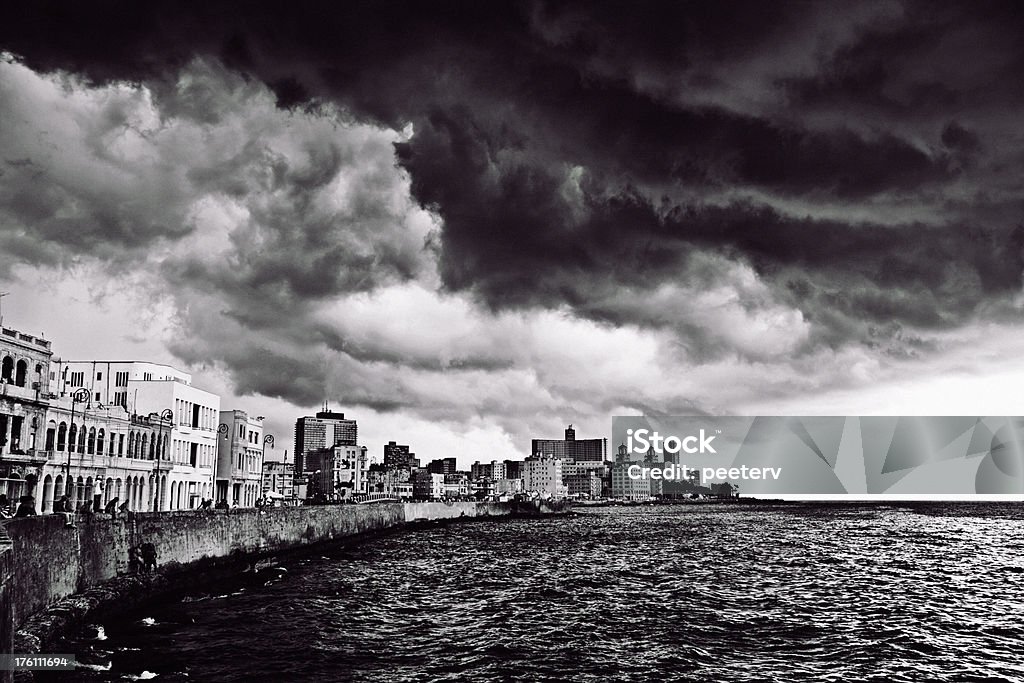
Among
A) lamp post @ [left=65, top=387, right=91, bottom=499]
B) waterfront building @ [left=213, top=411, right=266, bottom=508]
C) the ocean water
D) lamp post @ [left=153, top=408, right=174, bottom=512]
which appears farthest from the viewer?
waterfront building @ [left=213, top=411, right=266, bottom=508]

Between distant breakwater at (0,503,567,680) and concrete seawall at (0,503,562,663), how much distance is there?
0.03 m

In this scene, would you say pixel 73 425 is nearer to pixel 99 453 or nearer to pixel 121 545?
pixel 99 453

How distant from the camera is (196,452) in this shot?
80500mm

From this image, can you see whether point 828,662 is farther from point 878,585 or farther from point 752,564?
point 752,564

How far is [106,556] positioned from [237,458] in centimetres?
6163

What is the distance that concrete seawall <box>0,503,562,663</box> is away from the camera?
22.0 m

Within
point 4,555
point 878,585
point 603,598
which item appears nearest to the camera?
point 4,555

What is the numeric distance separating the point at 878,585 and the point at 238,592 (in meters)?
36.8

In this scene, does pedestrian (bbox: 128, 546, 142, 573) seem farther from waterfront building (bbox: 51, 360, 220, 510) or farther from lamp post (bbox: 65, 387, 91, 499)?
waterfront building (bbox: 51, 360, 220, 510)

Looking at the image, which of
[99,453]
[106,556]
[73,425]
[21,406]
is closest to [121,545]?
[106,556]

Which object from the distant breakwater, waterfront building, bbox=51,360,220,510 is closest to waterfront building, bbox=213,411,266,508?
waterfront building, bbox=51,360,220,510

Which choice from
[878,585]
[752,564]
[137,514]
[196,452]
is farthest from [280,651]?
[196,452]

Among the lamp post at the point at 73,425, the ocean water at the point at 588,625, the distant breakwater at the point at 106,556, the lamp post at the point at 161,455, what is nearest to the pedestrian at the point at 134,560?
the distant breakwater at the point at 106,556

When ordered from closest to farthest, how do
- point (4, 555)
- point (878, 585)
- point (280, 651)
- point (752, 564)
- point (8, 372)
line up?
point (4, 555), point (280, 651), point (878, 585), point (8, 372), point (752, 564)
